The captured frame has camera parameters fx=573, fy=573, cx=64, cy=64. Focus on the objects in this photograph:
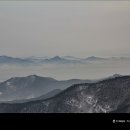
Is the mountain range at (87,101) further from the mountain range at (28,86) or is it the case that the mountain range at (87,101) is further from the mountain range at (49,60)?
the mountain range at (49,60)

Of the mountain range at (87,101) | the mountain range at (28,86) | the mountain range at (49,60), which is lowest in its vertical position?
the mountain range at (87,101)

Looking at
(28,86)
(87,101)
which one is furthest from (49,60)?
(87,101)

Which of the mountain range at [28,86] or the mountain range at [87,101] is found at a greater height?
the mountain range at [28,86]

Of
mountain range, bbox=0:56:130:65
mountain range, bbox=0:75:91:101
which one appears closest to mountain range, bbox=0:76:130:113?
mountain range, bbox=0:75:91:101

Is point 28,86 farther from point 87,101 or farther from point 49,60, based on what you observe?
point 87,101

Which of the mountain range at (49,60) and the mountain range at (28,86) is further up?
the mountain range at (49,60)

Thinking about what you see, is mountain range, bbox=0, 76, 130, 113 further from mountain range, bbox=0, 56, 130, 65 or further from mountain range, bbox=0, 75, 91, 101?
mountain range, bbox=0, 56, 130, 65

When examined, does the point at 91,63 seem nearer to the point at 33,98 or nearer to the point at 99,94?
the point at 99,94

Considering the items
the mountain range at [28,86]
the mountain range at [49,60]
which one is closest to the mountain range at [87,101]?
the mountain range at [28,86]

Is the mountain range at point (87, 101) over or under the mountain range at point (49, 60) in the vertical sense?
under
